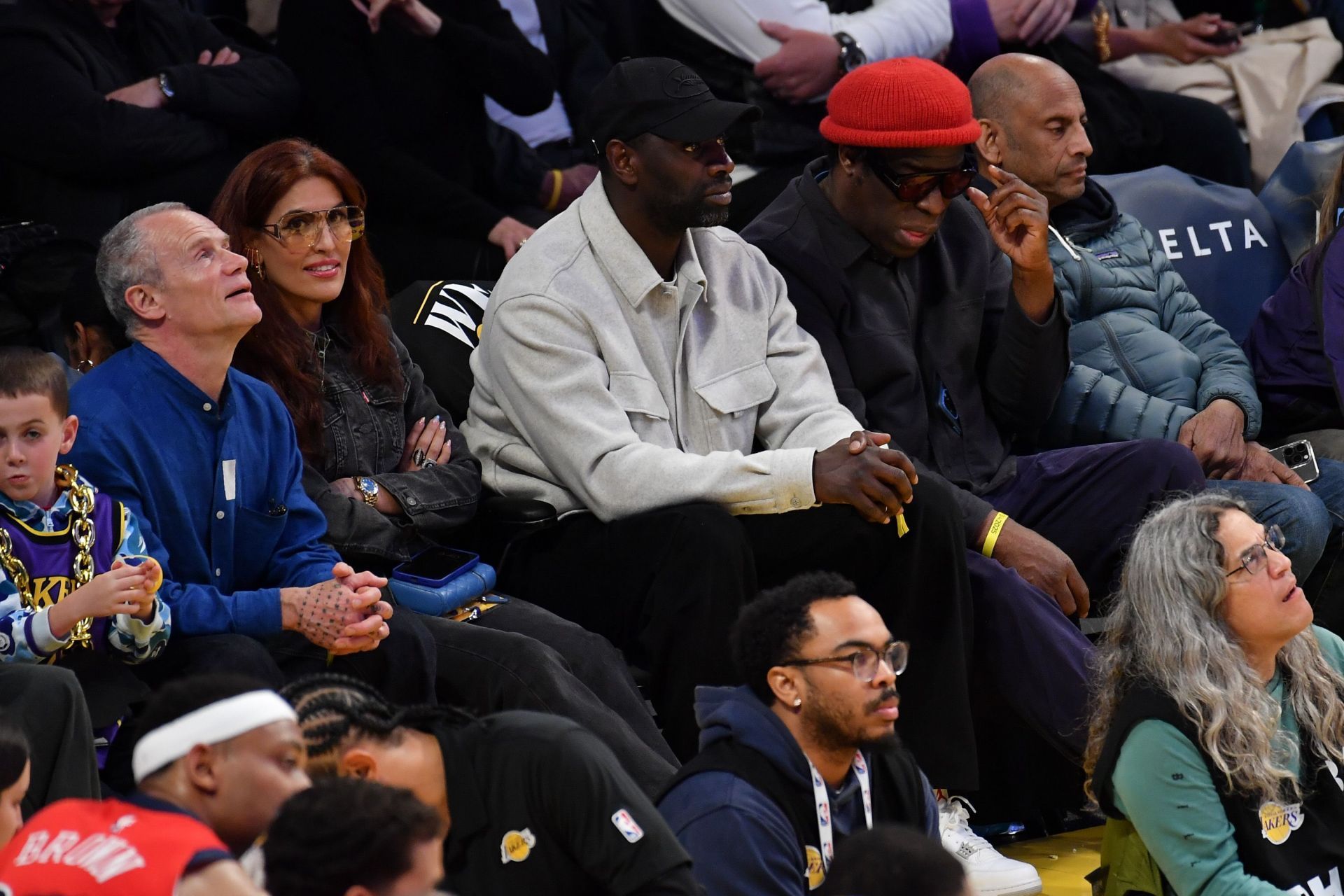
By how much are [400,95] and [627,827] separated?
3.04 metres

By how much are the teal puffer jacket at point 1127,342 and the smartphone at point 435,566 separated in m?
1.97

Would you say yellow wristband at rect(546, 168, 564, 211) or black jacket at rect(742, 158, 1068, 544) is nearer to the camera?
black jacket at rect(742, 158, 1068, 544)

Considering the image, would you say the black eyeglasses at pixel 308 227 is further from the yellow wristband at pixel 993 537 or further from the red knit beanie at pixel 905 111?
the yellow wristband at pixel 993 537

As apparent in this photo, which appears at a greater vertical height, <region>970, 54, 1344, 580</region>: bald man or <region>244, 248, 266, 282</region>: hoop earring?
<region>244, 248, 266, 282</region>: hoop earring

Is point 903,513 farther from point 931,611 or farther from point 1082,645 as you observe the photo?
point 1082,645

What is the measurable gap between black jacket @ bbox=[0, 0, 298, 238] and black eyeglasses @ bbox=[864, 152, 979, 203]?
1679 mm

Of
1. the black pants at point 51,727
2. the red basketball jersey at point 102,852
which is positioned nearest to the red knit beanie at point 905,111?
the black pants at point 51,727

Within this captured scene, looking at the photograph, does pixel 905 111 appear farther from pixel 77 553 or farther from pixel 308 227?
pixel 77 553

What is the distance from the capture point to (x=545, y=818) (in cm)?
321

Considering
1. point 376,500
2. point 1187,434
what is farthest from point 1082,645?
point 376,500

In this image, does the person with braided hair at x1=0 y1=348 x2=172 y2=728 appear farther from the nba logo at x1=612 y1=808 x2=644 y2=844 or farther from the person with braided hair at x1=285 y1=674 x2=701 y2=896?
the nba logo at x1=612 y1=808 x2=644 y2=844

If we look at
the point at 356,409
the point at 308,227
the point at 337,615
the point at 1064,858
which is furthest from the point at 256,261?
the point at 1064,858

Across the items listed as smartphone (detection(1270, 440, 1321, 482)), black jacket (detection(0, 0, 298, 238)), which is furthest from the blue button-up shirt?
smartphone (detection(1270, 440, 1321, 482))

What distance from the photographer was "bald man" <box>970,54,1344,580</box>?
5.51 meters
